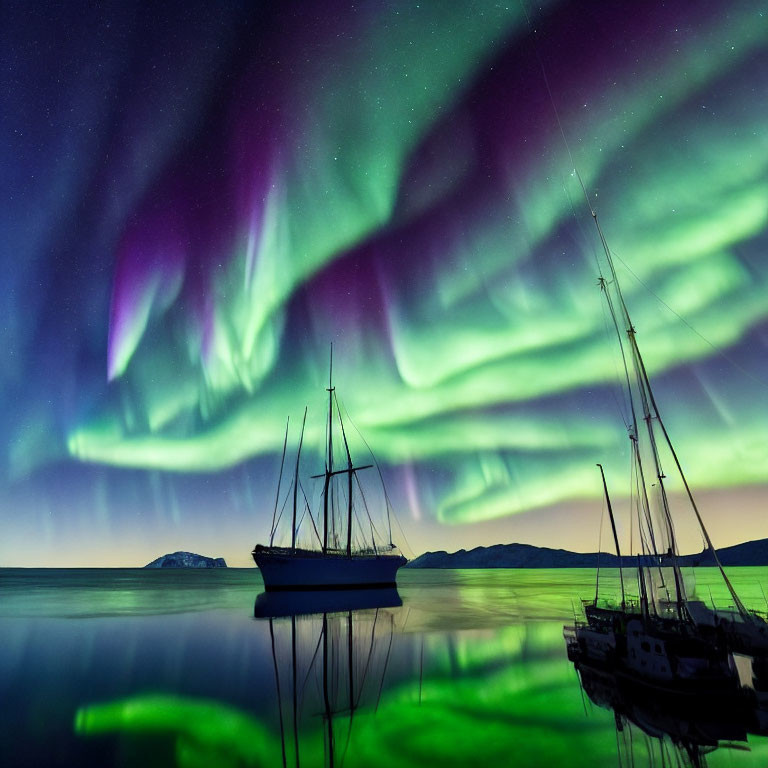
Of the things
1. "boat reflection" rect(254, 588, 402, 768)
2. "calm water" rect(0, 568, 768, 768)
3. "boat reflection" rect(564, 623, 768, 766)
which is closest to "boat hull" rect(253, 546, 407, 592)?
"boat reflection" rect(254, 588, 402, 768)

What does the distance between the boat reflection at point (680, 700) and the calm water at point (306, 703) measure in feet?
1.60

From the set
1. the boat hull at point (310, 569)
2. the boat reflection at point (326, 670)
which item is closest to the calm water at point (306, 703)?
the boat reflection at point (326, 670)

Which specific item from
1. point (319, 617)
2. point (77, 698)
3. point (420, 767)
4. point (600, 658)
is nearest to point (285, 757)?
point (420, 767)

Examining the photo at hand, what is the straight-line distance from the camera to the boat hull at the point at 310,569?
97500mm

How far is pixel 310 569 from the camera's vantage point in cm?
9794

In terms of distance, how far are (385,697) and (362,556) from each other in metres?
89.4

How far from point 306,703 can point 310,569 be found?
73904 millimetres

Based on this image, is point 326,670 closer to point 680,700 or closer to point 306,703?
point 306,703

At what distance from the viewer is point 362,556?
115438 millimetres

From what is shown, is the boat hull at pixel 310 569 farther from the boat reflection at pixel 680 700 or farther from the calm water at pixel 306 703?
the boat reflection at pixel 680 700

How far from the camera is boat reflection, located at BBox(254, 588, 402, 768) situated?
870 inches

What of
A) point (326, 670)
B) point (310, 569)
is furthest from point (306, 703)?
point (310, 569)

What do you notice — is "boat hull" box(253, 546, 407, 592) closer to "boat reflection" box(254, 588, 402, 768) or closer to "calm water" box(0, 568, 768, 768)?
"boat reflection" box(254, 588, 402, 768)

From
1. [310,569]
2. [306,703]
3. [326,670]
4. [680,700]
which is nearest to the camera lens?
[680,700]
